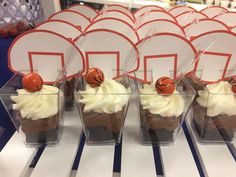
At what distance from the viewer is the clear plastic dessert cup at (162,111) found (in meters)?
0.71

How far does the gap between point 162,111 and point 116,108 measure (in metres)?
0.12

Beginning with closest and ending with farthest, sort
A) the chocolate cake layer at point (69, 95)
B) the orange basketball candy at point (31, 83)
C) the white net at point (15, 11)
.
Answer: the orange basketball candy at point (31, 83) → the chocolate cake layer at point (69, 95) → the white net at point (15, 11)

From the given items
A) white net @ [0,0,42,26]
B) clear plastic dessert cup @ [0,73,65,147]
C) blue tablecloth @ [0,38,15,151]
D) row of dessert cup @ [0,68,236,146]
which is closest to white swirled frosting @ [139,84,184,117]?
row of dessert cup @ [0,68,236,146]

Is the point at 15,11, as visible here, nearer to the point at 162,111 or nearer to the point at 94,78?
the point at 94,78

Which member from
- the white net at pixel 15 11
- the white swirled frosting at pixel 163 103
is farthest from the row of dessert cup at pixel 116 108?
the white net at pixel 15 11

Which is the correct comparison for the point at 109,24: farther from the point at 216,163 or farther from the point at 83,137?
the point at 216,163

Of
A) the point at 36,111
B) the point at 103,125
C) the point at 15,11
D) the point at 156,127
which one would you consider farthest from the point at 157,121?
the point at 15,11

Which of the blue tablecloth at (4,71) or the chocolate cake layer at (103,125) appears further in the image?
the blue tablecloth at (4,71)

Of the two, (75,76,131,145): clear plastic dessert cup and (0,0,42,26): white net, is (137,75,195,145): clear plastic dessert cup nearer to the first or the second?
(75,76,131,145): clear plastic dessert cup

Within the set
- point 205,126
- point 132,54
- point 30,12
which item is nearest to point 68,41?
point 132,54

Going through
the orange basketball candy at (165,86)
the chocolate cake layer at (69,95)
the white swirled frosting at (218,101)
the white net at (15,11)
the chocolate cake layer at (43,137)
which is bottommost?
the chocolate cake layer at (43,137)

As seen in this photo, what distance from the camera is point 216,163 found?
28.6 inches

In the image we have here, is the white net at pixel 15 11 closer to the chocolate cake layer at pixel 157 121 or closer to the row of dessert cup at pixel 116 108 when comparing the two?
the row of dessert cup at pixel 116 108

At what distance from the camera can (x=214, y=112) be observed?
0.74 metres
